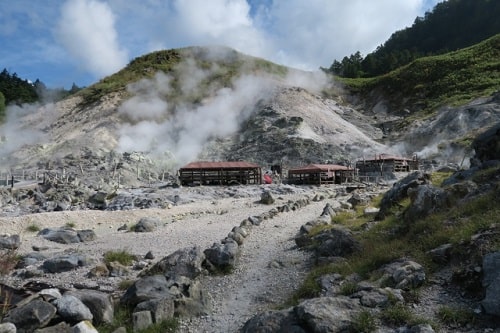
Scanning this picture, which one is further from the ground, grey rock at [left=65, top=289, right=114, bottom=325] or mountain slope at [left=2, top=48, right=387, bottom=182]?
mountain slope at [left=2, top=48, right=387, bottom=182]

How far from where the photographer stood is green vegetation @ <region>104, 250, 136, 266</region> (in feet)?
44.7

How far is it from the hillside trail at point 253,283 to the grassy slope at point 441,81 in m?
67.5

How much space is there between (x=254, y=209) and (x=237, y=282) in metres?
17.4

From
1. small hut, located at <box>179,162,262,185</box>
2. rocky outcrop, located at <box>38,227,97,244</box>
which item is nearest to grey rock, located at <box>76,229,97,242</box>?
rocky outcrop, located at <box>38,227,97,244</box>

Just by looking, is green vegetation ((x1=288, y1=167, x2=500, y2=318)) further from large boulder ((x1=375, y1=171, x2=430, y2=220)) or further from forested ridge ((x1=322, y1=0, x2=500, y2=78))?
forested ridge ((x1=322, y1=0, x2=500, y2=78))

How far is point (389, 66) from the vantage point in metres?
117

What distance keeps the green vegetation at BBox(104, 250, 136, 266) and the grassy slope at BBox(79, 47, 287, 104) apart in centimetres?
6610

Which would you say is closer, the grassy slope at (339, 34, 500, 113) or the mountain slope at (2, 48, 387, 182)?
the mountain slope at (2, 48, 387, 182)

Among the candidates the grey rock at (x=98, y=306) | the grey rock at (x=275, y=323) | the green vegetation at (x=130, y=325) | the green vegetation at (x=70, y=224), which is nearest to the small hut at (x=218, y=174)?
the green vegetation at (x=70, y=224)

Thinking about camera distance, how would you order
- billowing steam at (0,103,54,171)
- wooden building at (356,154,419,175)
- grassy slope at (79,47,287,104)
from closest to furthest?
wooden building at (356,154,419,175) → billowing steam at (0,103,54,171) → grassy slope at (79,47,287,104)

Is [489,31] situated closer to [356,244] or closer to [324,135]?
[324,135]

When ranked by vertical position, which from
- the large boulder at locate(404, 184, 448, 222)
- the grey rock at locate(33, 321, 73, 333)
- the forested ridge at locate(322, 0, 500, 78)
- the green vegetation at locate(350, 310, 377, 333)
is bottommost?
the grey rock at locate(33, 321, 73, 333)

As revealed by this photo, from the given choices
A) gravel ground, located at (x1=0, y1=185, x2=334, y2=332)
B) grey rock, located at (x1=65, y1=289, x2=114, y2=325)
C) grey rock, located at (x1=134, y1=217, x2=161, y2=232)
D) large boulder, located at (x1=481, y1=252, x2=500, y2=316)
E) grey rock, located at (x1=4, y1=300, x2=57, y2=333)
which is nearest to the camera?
Result: large boulder, located at (x1=481, y1=252, x2=500, y2=316)

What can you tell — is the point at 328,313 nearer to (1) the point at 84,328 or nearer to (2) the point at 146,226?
(1) the point at 84,328
